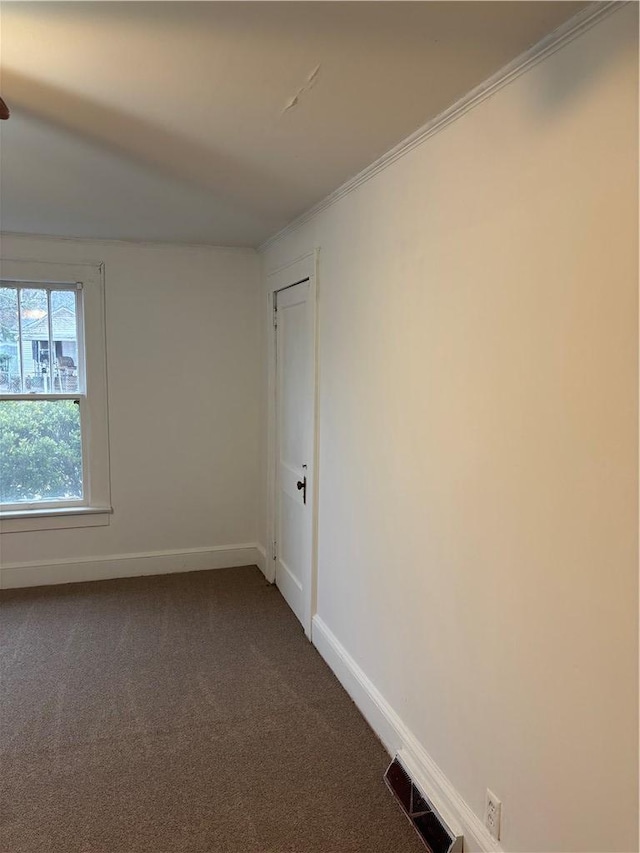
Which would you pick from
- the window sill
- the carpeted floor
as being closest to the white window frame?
the window sill

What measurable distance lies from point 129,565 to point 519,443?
351 centimetres

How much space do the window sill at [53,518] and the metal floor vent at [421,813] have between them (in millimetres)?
2763

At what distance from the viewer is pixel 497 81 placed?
1.67m

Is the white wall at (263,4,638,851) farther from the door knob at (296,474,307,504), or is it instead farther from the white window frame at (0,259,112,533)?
the white window frame at (0,259,112,533)

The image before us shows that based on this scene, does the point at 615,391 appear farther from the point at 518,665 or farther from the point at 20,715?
the point at 20,715

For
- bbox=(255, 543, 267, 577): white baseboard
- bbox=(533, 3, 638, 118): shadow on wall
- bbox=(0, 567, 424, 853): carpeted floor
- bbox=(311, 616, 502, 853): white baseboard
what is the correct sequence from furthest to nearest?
bbox=(255, 543, 267, 577): white baseboard < bbox=(0, 567, 424, 853): carpeted floor < bbox=(311, 616, 502, 853): white baseboard < bbox=(533, 3, 638, 118): shadow on wall

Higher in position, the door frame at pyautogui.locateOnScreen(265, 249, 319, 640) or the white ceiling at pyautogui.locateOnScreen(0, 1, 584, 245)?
the white ceiling at pyautogui.locateOnScreen(0, 1, 584, 245)

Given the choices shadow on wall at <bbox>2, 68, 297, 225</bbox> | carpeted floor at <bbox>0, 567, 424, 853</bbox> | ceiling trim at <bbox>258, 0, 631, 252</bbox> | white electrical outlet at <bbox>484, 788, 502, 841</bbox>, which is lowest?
carpeted floor at <bbox>0, 567, 424, 853</bbox>

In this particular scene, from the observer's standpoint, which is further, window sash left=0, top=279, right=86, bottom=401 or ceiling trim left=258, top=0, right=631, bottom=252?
window sash left=0, top=279, right=86, bottom=401

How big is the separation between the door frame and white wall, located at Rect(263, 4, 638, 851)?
683mm

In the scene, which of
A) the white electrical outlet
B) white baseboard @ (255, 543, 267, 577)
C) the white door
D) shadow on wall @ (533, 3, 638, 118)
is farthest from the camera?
white baseboard @ (255, 543, 267, 577)

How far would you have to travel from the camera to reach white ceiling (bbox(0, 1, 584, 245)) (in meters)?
1.38

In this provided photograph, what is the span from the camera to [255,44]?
1.50 m

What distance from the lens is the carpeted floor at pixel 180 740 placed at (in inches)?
82.4
